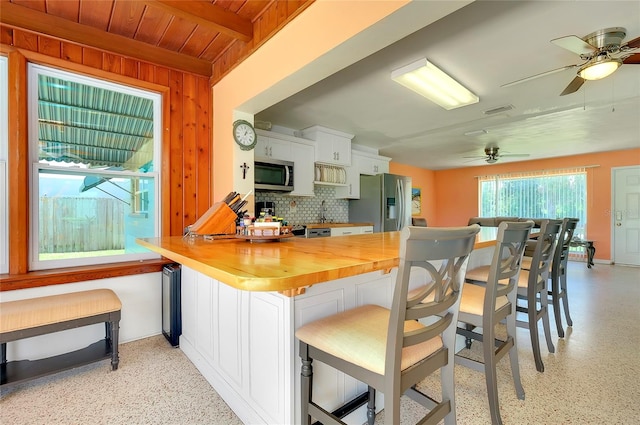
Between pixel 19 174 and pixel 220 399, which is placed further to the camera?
pixel 19 174

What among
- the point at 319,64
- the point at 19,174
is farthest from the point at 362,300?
the point at 19,174

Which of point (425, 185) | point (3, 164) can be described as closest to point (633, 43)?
point (3, 164)

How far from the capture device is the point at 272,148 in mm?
3955

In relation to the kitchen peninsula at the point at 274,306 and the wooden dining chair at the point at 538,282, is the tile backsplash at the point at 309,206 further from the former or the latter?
the wooden dining chair at the point at 538,282

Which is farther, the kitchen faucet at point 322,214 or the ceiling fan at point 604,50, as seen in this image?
the kitchen faucet at point 322,214

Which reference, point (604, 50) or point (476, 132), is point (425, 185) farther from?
point (604, 50)

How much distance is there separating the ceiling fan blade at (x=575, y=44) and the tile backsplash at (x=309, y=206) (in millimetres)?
3321

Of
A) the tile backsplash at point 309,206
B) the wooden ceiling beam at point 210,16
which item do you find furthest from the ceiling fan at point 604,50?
the tile backsplash at point 309,206

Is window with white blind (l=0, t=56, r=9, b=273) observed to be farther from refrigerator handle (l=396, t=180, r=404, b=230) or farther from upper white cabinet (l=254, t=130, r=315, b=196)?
refrigerator handle (l=396, t=180, r=404, b=230)

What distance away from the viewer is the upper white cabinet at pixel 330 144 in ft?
14.6

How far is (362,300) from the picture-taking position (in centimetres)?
150

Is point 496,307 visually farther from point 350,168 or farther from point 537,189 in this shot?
point 537,189

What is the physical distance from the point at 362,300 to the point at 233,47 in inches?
96.1

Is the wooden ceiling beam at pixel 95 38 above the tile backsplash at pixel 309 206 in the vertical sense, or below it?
above
